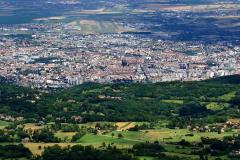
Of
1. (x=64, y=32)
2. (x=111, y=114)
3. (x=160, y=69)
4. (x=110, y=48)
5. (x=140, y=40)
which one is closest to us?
(x=111, y=114)

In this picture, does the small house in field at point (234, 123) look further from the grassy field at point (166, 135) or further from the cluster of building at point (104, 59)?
the cluster of building at point (104, 59)

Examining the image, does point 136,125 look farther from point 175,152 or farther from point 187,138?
point 175,152

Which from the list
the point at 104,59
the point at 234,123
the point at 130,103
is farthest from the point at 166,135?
the point at 104,59

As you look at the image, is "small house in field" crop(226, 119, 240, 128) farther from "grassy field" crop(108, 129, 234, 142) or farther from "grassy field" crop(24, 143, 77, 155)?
"grassy field" crop(24, 143, 77, 155)

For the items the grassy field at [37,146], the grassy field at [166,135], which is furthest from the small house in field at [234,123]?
the grassy field at [37,146]

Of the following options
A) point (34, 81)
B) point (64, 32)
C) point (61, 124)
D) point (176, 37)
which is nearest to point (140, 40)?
point (176, 37)

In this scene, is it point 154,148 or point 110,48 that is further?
point 110,48
